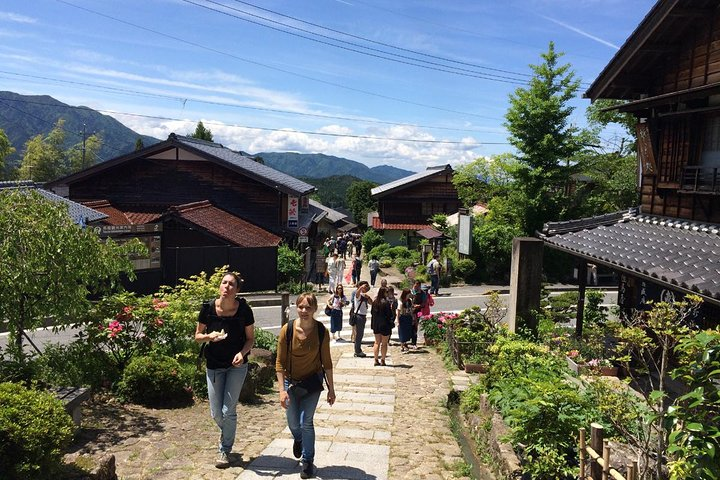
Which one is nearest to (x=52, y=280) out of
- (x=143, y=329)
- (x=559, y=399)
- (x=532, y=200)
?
(x=143, y=329)

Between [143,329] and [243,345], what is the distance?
3345mm

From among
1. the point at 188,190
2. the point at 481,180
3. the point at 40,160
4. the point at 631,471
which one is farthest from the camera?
the point at 40,160

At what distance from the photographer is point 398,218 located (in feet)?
143

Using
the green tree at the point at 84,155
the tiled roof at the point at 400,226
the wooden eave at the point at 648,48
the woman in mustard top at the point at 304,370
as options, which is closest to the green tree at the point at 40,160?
the green tree at the point at 84,155

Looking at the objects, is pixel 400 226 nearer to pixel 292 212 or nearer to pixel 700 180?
pixel 292 212

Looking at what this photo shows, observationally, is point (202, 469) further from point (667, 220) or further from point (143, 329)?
point (667, 220)

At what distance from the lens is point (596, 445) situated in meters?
4.03

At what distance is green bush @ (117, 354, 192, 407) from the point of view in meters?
7.25

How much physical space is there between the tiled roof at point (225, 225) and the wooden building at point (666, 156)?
1617 cm

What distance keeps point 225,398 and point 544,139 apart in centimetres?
2579

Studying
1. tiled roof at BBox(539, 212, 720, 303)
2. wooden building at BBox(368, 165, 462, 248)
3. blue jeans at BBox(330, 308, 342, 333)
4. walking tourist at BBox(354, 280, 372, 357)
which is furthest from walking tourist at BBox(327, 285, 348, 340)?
wooden building at BBox(368, 165, 462, 248)

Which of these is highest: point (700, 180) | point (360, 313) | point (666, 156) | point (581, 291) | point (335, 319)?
Answer: point (666, 156)

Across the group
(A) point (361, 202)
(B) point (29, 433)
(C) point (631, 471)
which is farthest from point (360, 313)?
(A) point (361, 202)

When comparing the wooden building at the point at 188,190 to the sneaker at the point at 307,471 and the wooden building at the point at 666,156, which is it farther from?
the sneaker at the point at 307,471
